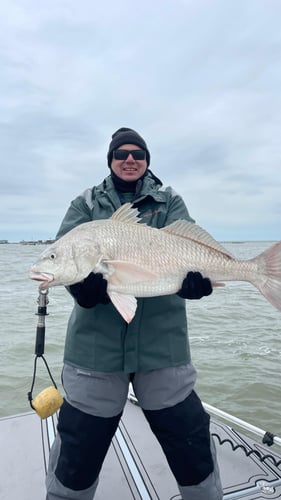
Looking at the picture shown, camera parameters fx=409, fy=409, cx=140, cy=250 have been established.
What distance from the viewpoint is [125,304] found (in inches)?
114

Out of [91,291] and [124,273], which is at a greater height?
[124,273]

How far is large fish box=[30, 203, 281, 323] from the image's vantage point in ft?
9.97

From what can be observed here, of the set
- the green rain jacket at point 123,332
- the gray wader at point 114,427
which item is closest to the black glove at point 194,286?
the green rain jacket at point 123,332

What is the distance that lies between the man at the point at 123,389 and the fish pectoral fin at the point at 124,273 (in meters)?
0.11

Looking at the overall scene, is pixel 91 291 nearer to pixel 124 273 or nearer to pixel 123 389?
pixel 124 273

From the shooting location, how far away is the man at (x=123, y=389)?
9.64 feet

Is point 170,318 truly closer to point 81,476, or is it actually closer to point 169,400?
point 169,400

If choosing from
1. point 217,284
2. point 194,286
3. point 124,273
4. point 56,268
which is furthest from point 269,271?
point 56,268

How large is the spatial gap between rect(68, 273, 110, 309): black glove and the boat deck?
1.91 m

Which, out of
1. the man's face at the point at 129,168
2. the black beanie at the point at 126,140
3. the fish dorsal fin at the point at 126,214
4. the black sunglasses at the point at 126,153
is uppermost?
the black beanie at the point at 126,140

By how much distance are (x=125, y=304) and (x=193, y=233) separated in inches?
31.9

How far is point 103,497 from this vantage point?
359cm

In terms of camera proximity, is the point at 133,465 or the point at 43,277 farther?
the point at 133,465

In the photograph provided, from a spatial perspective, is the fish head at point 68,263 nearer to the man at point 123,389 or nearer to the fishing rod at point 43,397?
the man at point 123,389
